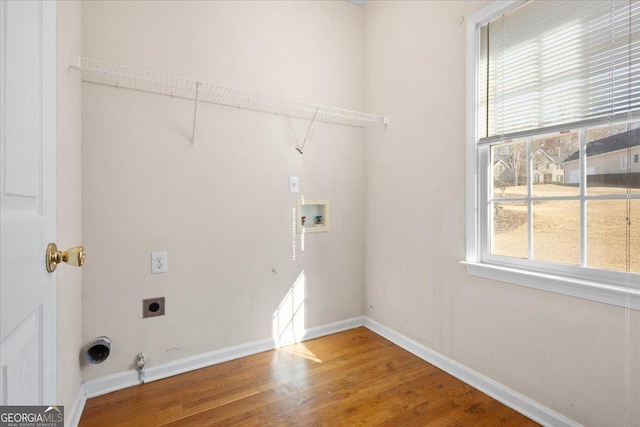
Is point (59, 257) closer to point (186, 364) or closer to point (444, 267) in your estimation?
point (186, 364)

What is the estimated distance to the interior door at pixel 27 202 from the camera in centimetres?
49

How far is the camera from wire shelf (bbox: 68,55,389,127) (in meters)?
1.60

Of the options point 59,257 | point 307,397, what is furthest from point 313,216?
point 59,257

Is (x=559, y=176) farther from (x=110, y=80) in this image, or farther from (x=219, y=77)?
(x=110, y=80)

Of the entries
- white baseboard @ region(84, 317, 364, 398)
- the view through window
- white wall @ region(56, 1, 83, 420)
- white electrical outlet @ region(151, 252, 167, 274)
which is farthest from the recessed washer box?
white wall @ region(56, 1, 83, 420)

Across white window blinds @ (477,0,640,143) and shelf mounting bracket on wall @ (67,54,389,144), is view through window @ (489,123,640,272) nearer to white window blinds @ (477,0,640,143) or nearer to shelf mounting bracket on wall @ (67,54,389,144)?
white window blinds @ (477,0,640,143)

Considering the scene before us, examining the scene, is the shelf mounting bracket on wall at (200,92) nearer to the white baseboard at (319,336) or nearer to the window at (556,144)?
the window at (556,144)

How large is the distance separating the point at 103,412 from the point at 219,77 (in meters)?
2.01

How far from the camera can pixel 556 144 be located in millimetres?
1468

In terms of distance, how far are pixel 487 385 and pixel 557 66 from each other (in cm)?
168

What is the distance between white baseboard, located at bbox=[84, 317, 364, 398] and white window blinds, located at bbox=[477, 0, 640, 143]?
185 cm

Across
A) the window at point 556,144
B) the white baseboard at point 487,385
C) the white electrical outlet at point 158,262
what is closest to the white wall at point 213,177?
the white electrical outlet at point 158,262

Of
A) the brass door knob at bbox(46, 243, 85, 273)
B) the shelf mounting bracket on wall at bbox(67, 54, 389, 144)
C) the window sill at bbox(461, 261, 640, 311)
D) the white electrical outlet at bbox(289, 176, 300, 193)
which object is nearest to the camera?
the brass door knob at bbox(46, 243, 85, 273)

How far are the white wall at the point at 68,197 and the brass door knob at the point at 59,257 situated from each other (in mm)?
586
